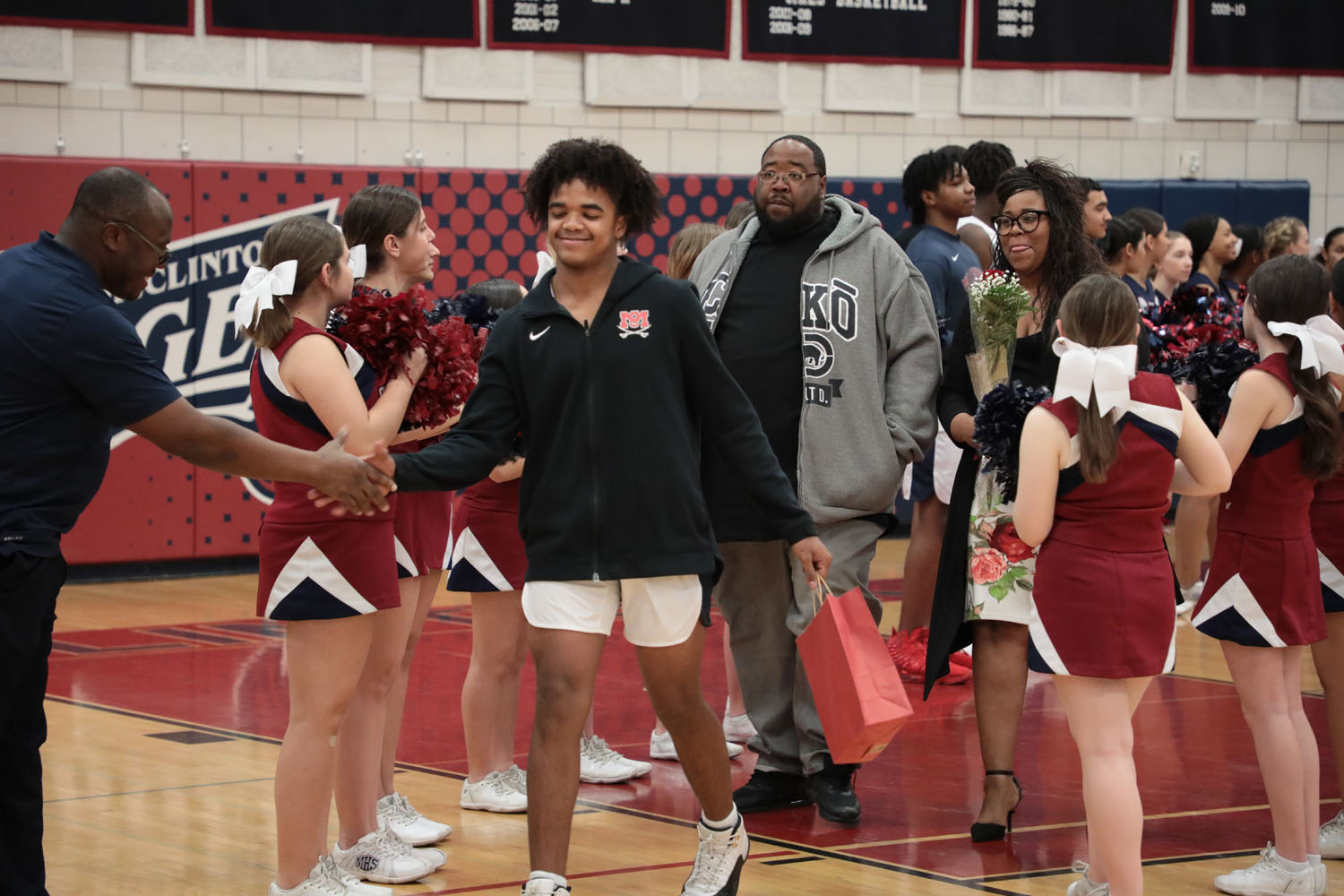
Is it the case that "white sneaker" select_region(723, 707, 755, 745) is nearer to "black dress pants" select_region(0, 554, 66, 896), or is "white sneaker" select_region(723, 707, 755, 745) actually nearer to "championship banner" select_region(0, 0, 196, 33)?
"black dress pants" select_region(0, 554, 66, 896)

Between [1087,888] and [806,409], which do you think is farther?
[806,409]

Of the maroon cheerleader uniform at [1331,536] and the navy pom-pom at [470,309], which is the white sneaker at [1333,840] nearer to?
the maroon cheerleader uniform at [1331,536]

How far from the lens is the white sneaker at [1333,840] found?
5031 mm

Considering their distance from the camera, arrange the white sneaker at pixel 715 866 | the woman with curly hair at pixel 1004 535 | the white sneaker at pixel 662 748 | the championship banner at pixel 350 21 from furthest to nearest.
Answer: the championship banner at pixel 350 21, the white sneaker at pixel 662 748, the woman with curly hair at pixel 1004 535, the white sneaker at pixel 715 866

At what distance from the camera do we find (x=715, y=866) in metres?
4.45

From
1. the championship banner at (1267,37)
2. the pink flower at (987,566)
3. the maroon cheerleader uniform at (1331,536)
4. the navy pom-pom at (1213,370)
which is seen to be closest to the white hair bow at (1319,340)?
the navy pom-pom at (1213,370)

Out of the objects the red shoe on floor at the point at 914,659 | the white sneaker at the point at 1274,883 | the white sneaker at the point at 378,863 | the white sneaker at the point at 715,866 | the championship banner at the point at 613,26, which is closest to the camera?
the white sneaker at the point at 715,866

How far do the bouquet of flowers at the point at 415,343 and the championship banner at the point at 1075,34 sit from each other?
9.37m

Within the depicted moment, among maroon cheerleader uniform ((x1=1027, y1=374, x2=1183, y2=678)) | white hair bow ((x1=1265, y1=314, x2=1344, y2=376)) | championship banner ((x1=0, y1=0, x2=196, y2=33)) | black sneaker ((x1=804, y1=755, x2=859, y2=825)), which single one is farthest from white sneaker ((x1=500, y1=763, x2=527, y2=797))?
championship banner ((x1=0, y1=0, x2=196, y2=33))

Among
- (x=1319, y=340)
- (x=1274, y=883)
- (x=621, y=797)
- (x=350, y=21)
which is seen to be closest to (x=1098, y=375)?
(x=1319, y=340)

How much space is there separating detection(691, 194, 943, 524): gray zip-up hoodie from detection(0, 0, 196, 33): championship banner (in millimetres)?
6661

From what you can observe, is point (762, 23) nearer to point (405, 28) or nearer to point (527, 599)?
point (405, 28)

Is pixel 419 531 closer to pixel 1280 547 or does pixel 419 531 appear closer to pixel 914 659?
pixel 1280 547

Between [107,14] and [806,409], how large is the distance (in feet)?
22.7
